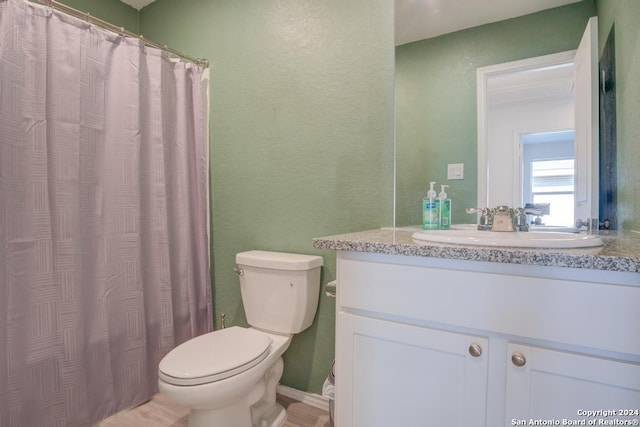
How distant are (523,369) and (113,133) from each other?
1780 mm

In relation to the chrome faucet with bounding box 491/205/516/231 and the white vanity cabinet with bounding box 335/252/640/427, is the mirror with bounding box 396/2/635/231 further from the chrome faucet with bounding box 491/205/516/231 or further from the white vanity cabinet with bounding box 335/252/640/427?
the white vanity cabinet with bounding box 335/252/640/427

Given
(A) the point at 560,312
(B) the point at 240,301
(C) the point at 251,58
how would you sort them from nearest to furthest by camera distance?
(A) the point at 560,312 < (C) the point at 251,58 < (B) the point at 240,301

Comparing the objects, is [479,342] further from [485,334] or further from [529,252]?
[529,252]

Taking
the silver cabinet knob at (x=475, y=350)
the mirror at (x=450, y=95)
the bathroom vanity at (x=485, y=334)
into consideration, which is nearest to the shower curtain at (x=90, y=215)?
the bathroom vanity at (x=485, y=334)

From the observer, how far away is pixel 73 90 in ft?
4.40

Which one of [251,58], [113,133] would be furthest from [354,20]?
[113,133]

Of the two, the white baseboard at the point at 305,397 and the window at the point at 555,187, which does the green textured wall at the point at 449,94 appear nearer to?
the window at the point at 555,187

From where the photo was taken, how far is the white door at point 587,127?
1.10 m

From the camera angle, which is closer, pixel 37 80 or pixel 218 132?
pixel 37 80

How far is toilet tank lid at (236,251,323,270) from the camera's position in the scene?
1.43 meters

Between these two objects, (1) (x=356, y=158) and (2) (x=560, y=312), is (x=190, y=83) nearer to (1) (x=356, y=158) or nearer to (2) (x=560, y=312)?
(1) (x=356, y=158)

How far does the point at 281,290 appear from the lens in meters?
1.48

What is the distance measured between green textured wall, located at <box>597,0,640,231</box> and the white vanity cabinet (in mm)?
540

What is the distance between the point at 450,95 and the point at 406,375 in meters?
1.10
